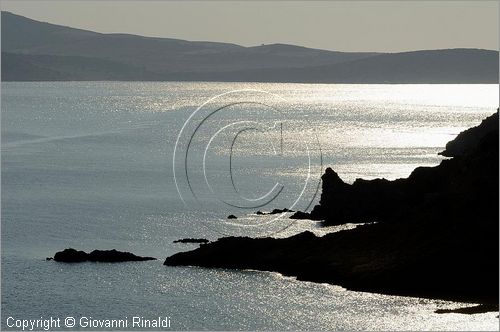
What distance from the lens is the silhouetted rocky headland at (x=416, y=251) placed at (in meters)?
58.9

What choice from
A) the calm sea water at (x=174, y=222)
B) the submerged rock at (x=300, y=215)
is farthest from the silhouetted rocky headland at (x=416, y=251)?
the submerged rock at (x=300, y=215)

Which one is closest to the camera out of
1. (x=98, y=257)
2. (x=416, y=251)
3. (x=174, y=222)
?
(x=416, y=251)

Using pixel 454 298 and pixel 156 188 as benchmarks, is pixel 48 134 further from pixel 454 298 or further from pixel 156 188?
pixel 454 298

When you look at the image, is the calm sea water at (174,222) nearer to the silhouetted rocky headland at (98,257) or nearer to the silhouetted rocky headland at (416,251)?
the silhouetted rocky headland at (98,257)

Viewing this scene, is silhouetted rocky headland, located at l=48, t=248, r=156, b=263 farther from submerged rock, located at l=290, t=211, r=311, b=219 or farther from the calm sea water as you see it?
submerged rock, located at l=290, t=211, r=311, b=219

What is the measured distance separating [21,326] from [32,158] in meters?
89.1

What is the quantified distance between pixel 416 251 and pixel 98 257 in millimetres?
18989

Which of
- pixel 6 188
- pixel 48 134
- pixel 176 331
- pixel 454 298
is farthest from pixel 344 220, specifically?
pixel 48 134

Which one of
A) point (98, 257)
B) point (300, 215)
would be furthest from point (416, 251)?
point (300, 215)

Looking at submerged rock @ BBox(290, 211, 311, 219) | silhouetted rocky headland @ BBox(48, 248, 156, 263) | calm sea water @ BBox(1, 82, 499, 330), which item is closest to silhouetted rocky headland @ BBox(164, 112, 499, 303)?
calm sea water @ BBox(1, 82, 499, 330)

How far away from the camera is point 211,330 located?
54.0 metres

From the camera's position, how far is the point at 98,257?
Result: 69812 millimetres

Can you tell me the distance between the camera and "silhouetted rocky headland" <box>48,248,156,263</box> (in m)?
69.6

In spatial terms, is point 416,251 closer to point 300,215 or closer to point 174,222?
point 300,215
